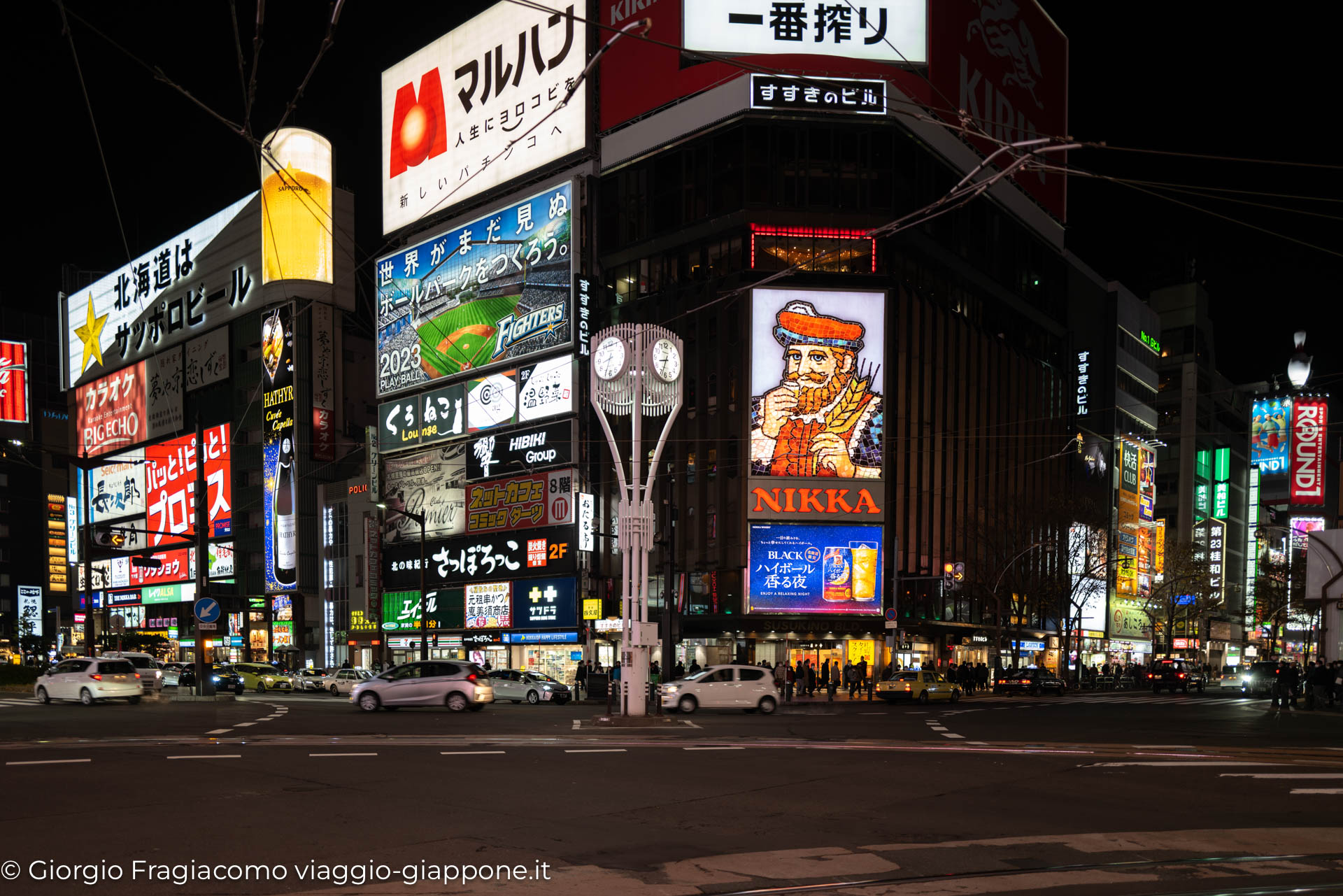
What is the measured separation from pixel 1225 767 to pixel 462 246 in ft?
203

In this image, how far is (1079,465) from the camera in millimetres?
81062

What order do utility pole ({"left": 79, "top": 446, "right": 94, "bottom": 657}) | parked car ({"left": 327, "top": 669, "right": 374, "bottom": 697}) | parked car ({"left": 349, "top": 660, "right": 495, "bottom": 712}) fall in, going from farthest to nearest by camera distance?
parked car ({"left": 327, "top": 669, "right": 374, "bottom": 697}), utility pole ({"left": 79, "top": 446, "right": 94, "bottom": 657}), parked car ({"left": 349, "top": 660, "right": 495, "bottom": 712})

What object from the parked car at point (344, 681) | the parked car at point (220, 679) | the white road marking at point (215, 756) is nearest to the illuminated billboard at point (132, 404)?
the parked car at point (220, 679)

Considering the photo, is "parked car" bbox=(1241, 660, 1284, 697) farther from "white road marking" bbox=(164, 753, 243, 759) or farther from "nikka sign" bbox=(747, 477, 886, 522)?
"white road marking" bbox=(164, 753, 243, 759)

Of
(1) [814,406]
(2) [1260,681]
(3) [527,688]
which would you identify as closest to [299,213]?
(1) [814,406]

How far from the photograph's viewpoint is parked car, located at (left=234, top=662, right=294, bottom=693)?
5431 cm

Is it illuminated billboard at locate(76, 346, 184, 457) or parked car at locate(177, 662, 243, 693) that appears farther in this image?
illuminated billboard at locate(76, 346, 184, 457)

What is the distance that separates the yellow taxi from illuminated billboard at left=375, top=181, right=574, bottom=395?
97.6 feet

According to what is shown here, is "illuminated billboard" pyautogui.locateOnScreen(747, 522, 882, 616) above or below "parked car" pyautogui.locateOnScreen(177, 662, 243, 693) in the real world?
above

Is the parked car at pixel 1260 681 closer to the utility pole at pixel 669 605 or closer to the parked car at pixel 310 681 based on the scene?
the utility pole at pixel 669 605

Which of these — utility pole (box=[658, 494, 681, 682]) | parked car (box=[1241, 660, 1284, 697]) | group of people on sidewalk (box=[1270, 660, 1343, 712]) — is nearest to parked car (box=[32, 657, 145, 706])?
utility pole (box=[658, 494, 681, 682])

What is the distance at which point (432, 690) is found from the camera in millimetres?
32312

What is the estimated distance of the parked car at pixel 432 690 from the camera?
1265 inches

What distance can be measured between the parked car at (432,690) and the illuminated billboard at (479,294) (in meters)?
34.0
